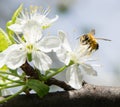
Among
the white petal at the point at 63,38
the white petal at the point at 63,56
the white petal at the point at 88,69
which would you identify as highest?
the white petal at the point at 63,38

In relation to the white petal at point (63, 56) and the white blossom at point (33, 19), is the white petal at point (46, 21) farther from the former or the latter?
the white petal at point (63, 56)

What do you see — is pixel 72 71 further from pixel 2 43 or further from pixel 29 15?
pixel 29 15

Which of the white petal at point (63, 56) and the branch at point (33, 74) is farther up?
the white petal at point (63, 56)

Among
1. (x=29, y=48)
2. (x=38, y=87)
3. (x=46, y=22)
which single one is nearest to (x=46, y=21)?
(x=46, y=22)

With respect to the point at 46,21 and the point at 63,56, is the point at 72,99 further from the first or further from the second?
the point at 46,21

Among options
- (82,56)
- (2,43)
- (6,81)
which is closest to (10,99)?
(6,81)

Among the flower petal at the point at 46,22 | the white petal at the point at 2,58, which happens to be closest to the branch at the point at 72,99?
the white petal at the point at 2,58
